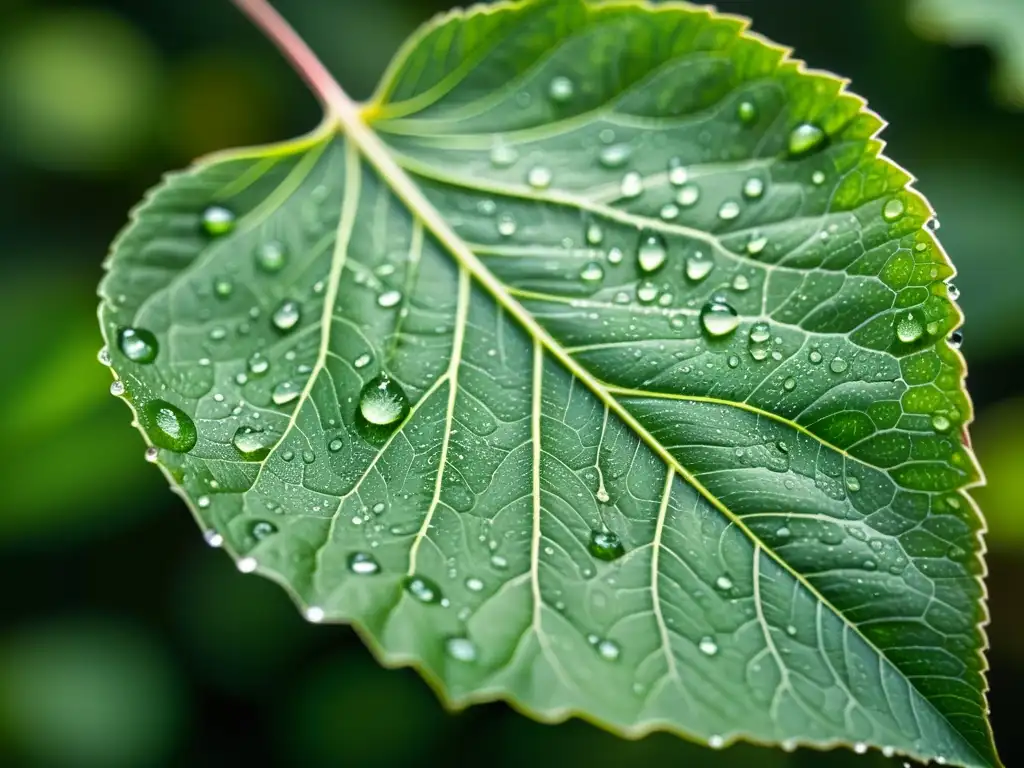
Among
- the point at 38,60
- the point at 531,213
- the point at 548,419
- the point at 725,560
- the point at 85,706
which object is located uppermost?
the point at 38,60

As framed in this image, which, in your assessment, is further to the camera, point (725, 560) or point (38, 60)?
point (38, 60)

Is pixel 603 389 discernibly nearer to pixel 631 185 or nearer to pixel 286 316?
pixel 631 185

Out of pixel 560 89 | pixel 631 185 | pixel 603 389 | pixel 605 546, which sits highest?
pixel 560 89

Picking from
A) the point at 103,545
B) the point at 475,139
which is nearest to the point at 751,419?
the point at 475,139

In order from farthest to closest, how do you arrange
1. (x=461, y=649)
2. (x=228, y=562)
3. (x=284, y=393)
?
(x=228, y=562) < (x=284, y=393) < (x=461, y=649)

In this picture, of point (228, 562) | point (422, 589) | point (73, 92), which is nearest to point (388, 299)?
point (422, 589)

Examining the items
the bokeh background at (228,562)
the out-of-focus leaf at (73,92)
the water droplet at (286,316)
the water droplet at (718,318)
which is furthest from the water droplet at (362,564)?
the out-of-focus leaf at (73,92)

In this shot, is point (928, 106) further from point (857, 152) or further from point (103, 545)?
point (103, 545)
